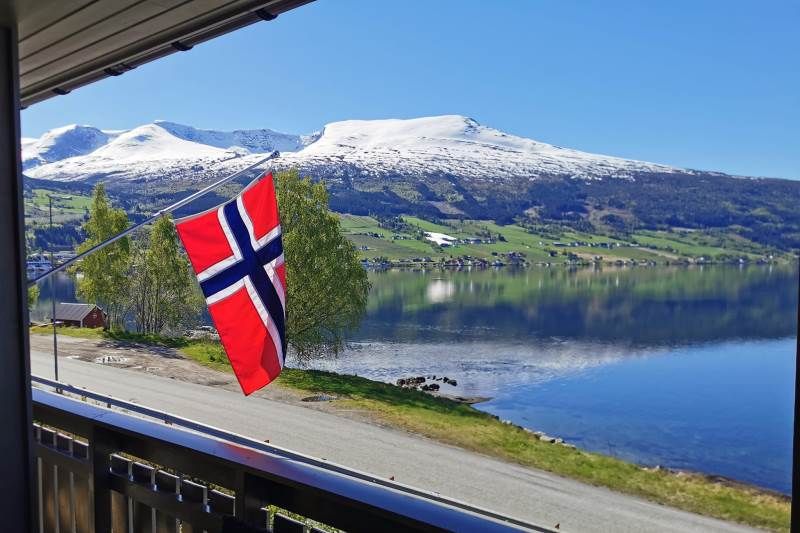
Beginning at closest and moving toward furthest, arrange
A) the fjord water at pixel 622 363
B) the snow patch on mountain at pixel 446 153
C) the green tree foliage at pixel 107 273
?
the fjord water at pixel 622 363 → the green tree foliage at pixel 107 273 → the snow patch on mountain at pixel 446 153

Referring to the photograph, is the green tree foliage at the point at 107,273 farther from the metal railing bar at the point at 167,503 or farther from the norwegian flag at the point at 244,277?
the metal railing bar at the point at 167,503

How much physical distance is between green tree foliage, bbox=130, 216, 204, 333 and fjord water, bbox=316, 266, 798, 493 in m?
5.32

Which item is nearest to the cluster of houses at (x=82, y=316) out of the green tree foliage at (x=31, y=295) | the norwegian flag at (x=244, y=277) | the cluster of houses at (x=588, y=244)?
the green tree foliage at (x=31, y=295)

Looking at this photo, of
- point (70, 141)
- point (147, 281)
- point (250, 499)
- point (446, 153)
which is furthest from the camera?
point (446, 153)

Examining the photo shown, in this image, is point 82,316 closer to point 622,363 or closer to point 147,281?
point 147,281

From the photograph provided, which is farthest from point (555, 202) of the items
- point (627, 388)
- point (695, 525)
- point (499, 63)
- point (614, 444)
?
point (695, 525)

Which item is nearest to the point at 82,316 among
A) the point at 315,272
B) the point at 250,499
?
the point at 315,272

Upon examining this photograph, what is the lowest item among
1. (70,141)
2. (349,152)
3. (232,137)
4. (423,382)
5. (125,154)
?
(423,382)

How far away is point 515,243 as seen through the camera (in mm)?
78625

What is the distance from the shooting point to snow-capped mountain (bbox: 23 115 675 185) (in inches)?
3863

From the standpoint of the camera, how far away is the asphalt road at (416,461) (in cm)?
1149

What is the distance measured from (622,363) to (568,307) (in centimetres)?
1554

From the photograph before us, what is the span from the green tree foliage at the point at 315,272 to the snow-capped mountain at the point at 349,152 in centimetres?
6592

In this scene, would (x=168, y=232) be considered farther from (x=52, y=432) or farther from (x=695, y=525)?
(x=52, y=432)
